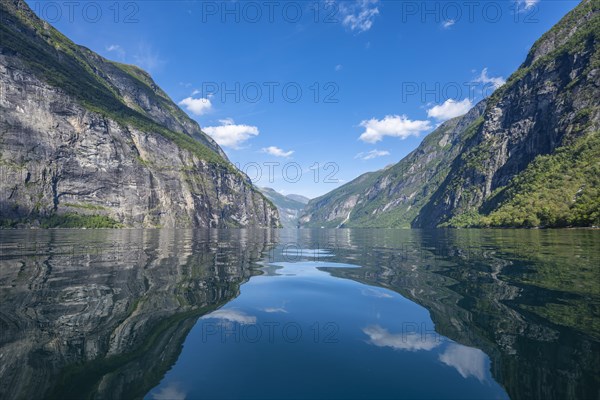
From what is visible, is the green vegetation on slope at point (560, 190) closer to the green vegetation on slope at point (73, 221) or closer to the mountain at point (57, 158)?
the green vegetation on slope at point (73, 221)

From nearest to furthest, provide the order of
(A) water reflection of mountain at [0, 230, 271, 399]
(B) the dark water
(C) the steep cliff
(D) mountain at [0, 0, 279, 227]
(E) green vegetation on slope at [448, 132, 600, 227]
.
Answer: (B) the dark water < (A) water reflection of mountain at [0, 230, 271, 399] < (E) green vegetation on slope at [448, 132, 600, 227] < (C) the steep cliff < (D) mountain at [0, 0, 279, 227]

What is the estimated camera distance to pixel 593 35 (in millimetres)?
162375

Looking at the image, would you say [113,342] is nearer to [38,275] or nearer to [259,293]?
[259,293]

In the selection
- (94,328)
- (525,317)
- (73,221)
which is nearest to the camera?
(94,328)

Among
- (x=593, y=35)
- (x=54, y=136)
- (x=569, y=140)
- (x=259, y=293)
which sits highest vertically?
(x=593, y=35)

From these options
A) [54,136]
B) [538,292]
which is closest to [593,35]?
[538,292]

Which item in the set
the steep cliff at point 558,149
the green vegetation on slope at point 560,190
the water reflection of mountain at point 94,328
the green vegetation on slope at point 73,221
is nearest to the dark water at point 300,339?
the water reflection of mountain at point 94,328

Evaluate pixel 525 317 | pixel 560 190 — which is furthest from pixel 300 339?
pixel 560 190

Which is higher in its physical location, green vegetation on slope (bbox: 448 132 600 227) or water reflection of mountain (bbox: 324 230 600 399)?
green vegetation on slope (bbox: 448 132 600 227)

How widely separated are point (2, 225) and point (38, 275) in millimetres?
162228

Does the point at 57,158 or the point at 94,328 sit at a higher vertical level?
the point at 57,158

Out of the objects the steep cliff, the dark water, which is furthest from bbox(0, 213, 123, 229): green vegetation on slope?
the steep cliff

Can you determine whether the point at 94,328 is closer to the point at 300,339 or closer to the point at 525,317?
the point at 300,339

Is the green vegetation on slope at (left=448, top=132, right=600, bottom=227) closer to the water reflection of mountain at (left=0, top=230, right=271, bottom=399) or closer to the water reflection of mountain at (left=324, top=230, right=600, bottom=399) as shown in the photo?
the water reflection of mountain at (left=324, top=230, right=600, bottom=399)
